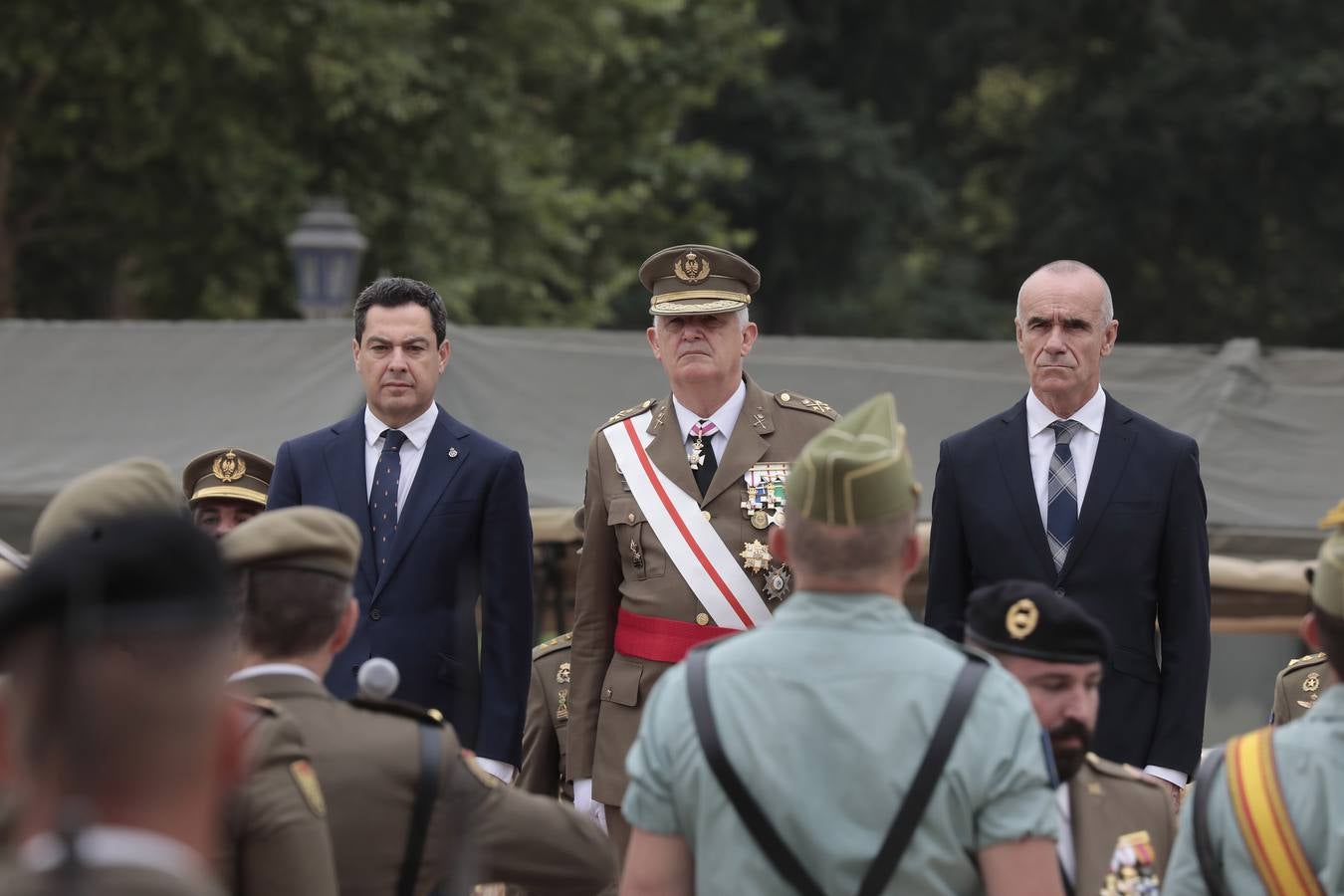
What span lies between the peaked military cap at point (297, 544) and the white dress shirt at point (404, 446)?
2.04 meters

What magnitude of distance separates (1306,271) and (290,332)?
24427mm

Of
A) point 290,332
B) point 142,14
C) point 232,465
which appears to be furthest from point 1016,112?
point 232,465

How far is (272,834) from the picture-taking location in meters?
3.12

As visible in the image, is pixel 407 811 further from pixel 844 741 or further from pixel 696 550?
pixel 696 550

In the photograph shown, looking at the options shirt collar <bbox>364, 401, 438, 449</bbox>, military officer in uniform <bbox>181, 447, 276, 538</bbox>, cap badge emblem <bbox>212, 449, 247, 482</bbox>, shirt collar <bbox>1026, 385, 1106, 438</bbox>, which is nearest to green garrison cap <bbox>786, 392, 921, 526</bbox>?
shirt collar <bbox>1026, 385, 1106, 438</bbox>

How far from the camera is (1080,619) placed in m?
3.85

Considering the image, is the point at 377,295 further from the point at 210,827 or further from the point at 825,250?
the point at 825,250

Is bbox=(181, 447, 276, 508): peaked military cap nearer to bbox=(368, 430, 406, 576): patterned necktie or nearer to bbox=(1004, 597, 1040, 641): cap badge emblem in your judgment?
bbox=(368, 430, 406, 576): patterned necktie

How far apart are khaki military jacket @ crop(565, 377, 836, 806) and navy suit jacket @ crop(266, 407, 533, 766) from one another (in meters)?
0.17

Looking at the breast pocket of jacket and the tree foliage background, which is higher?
the tree foliage background

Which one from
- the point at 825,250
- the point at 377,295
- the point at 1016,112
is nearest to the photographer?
the point at 377,295

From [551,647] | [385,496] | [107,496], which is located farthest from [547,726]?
[107,496]

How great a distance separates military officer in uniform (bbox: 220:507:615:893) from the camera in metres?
3.41

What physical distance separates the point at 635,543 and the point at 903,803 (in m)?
2.43
